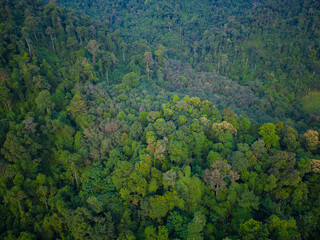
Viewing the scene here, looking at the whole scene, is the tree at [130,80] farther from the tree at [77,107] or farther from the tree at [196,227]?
the tree at [196,227]

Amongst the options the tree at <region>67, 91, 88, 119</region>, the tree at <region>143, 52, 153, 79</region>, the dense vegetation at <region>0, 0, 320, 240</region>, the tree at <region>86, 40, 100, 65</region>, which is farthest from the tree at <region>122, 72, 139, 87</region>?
the tree at <region>67, 91, 88, 119</region>

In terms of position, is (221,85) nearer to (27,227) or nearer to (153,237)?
(153,237)

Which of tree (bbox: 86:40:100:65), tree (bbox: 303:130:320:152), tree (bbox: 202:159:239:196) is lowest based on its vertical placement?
tree (bbox: 202:159:239:196)

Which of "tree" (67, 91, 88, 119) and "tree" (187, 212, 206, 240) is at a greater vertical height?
"tree" (67, 91, 88, 119)

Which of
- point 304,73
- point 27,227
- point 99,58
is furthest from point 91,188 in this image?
point 304,73

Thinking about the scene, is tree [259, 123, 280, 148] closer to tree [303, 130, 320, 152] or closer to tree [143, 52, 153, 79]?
tree [303, 130, 320, 152]

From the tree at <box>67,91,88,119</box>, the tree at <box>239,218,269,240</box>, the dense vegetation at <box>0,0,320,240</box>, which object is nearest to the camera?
the tree at <box>239,218,269,240</box>

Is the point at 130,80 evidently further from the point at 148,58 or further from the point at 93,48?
the point at 93,48
